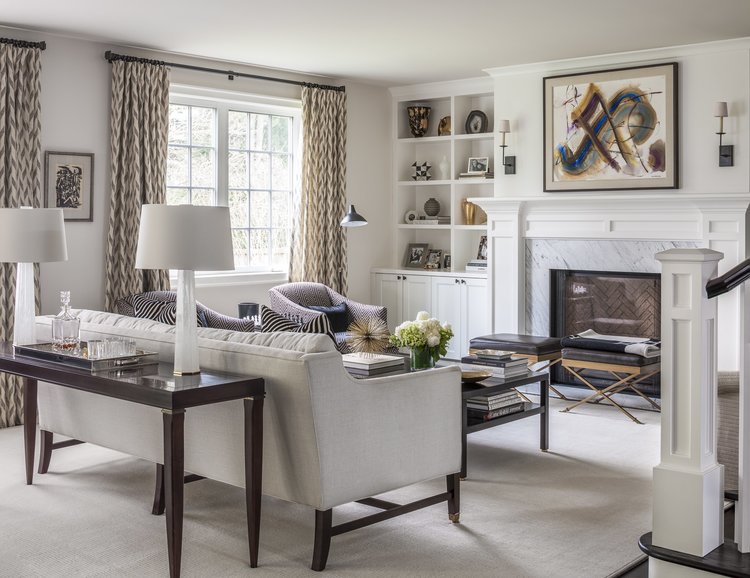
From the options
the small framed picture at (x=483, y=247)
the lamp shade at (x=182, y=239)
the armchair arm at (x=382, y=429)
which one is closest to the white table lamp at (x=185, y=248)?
the lamp shade at (x=182, y=239)

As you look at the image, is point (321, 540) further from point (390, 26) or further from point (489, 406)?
point (390, 26)

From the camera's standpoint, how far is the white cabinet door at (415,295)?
848cm

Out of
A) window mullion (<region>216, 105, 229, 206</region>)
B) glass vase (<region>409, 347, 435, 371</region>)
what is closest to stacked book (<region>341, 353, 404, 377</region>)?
glass vase (<region>409, 347, 435, 371</region>)

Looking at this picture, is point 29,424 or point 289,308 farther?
point 289,308

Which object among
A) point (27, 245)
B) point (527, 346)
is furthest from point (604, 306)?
point (27, 245)

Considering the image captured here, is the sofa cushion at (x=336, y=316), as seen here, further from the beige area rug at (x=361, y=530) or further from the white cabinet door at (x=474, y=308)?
the beige area rug at (x=361, y=530)

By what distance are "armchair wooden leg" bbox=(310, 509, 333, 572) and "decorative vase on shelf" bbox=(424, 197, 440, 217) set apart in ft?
18.3

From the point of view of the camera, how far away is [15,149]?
6.00 metres

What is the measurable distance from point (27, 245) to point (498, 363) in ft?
8.71

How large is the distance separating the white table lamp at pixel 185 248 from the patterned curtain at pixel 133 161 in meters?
3.10

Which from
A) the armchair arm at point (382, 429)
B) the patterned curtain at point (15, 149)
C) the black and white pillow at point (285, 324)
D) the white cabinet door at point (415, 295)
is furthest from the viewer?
the white cabinet door at point (415, 295)

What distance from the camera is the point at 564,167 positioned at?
7418 millimetres

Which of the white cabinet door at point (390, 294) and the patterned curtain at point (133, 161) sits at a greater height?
the patterned curtain at point (133, 161)

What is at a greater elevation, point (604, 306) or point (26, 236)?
point (26, 236)
